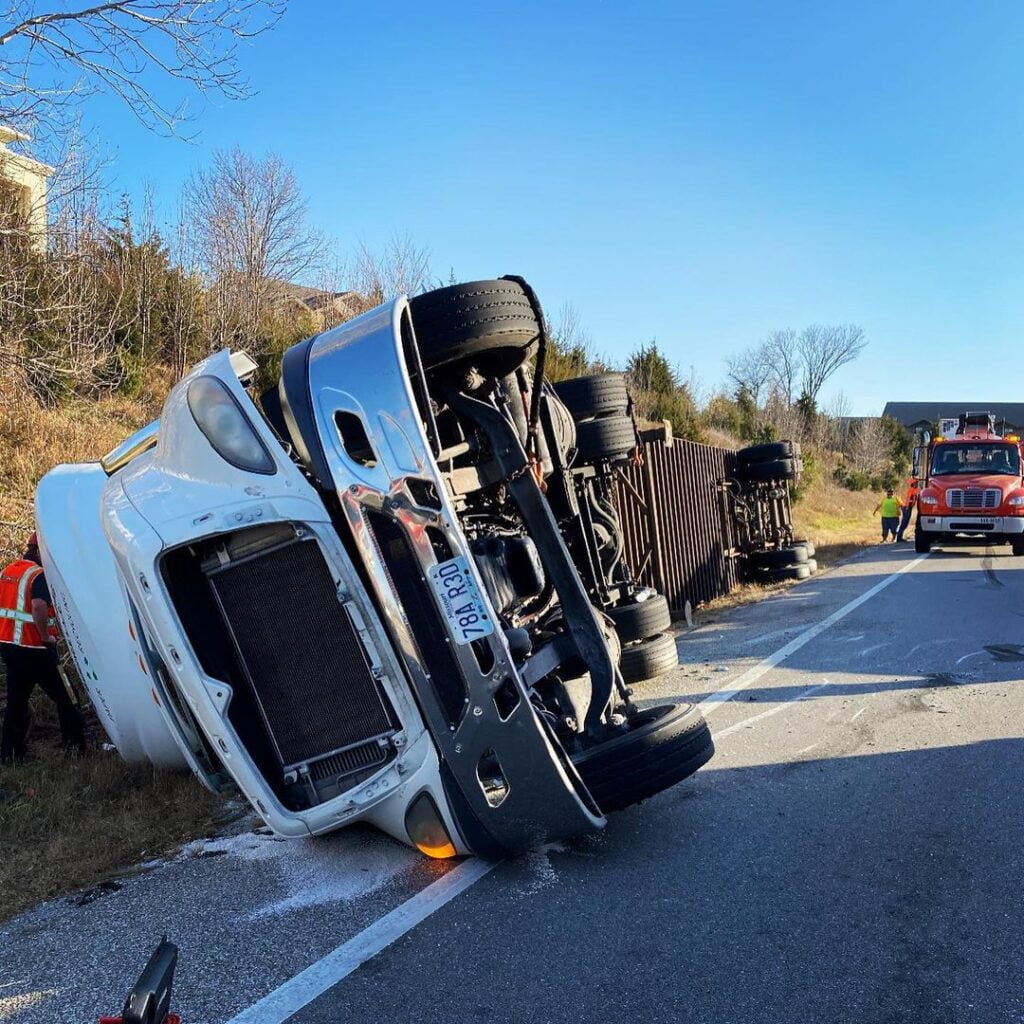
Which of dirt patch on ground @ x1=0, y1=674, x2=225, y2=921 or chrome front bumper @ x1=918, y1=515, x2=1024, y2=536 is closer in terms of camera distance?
dirt patch on ground @ x1=0, y1=674, x2=225, y2=921

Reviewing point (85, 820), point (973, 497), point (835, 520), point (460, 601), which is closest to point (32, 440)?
point (85, 820)

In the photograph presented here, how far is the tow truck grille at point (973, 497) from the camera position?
16812 millimetres

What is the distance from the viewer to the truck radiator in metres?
3.37

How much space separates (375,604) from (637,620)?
319 centimetres

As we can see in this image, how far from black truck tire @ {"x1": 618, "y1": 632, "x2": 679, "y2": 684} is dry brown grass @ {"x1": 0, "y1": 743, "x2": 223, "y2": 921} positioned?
8.69ft

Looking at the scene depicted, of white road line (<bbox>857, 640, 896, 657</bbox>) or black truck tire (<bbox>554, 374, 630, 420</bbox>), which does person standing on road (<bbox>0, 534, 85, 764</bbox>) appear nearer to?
black truck tire (<bbox>554, 374, 630, 420</bbox>)

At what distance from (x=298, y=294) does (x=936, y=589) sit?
1131cm

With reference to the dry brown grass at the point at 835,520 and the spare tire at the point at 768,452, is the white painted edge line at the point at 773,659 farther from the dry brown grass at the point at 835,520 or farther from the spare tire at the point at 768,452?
the dry brown grass at the point at 835,520

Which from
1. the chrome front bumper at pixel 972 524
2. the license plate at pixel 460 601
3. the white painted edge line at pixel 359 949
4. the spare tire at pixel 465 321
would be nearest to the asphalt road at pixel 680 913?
the white painted edge line at pixel 359 949

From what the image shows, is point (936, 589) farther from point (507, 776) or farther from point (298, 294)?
point (298, 294)

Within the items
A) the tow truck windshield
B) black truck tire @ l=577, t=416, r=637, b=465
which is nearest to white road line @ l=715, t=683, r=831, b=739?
black truck tire @ l=577, t=416, r=637, b=465

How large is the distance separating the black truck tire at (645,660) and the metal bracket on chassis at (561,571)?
2228 mm

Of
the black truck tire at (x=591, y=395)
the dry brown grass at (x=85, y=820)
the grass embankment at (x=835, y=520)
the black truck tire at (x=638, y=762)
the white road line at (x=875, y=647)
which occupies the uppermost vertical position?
the black truck tire at (x=591, y=395)

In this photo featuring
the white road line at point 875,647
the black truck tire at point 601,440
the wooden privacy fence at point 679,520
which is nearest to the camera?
the black truck tire at point 601,440
